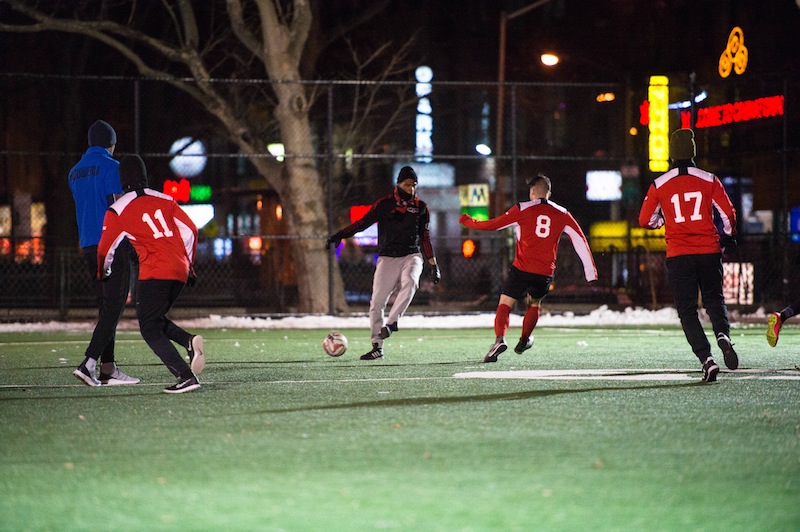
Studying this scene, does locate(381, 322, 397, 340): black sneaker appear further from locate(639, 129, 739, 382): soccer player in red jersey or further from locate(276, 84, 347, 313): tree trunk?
locate(276, 84, 347, 313): tree trunk

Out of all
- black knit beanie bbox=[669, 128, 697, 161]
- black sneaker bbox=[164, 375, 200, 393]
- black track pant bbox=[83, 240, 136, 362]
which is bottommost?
black sneaker bbox=[164, 375, 200, 393]

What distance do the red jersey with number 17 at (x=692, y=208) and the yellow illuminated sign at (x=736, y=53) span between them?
17226mm

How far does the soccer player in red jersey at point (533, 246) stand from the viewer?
472 inches

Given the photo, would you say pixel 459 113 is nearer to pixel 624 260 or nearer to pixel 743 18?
pixel 743 18

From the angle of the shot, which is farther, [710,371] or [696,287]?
[696,287]

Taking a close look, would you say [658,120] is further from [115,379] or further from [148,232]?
[148,232]

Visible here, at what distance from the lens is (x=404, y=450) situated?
6.38 m

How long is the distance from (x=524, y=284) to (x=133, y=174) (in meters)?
4.38

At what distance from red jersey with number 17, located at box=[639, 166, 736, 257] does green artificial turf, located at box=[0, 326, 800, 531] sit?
1110 millimetres

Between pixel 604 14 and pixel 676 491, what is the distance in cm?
4251

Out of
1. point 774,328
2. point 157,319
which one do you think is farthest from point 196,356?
point 774,328

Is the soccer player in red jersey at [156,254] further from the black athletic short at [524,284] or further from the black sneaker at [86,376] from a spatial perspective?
the black athletic short at [524,284]

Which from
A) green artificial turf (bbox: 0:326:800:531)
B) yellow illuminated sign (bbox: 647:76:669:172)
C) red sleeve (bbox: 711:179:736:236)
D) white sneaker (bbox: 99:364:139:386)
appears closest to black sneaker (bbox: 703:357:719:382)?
green artificial turf (bbox: 0:326:800:531)

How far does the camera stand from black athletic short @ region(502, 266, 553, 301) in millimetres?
12242
